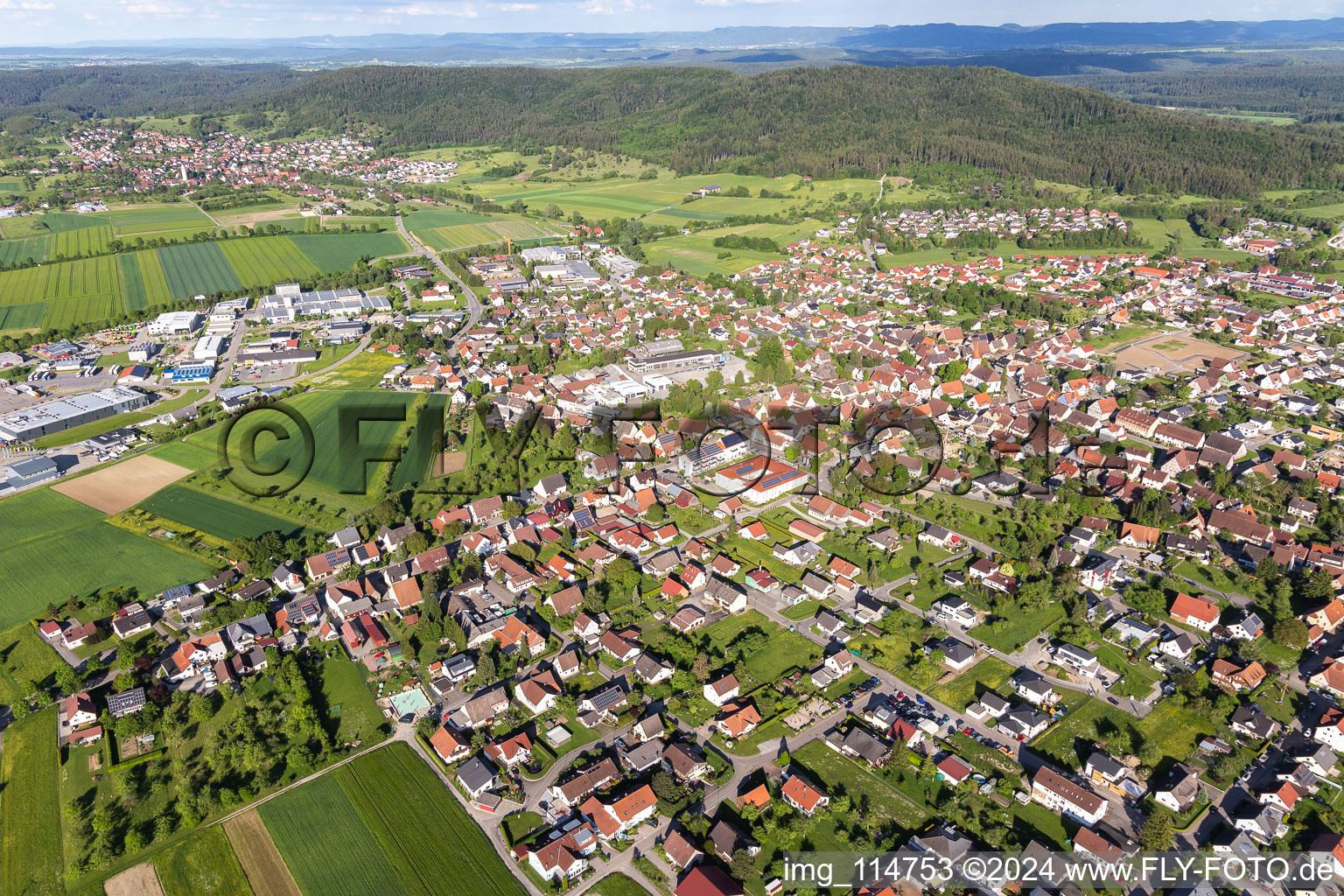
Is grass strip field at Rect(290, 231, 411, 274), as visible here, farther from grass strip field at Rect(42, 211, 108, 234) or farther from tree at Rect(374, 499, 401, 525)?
tree at Rect(374, 499, 401, 525)

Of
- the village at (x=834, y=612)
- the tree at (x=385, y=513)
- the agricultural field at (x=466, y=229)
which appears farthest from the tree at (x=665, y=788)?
the agricultural field at (x=466, y=229)

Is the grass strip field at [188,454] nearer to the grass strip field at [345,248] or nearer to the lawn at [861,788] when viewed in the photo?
the lawn at [861,788]

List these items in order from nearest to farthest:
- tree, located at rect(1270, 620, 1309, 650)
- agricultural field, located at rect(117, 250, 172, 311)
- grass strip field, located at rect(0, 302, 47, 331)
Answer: tree, located at rect(1270, 620, 1309, 650), grass strip field, located at rect(0, 302, 47, 331), agricultural field, located at rect(117, 250, 172, 311)

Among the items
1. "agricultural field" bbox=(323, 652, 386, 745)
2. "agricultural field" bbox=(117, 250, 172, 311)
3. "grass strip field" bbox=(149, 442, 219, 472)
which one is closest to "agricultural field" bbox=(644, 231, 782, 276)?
"agricultural field" bbox=(117, 250, 172, 311)

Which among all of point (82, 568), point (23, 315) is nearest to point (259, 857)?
point (82, 568)

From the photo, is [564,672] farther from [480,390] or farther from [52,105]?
[52,105]

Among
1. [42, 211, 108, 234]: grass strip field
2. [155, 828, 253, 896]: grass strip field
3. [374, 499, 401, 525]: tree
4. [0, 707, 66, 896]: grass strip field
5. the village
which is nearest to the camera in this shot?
[155, 828, 253, 896]: grass strip field
